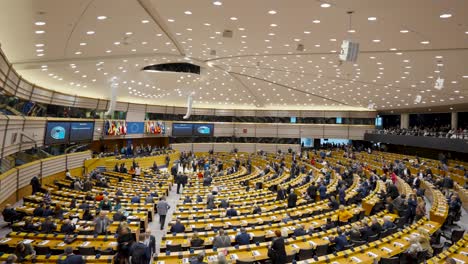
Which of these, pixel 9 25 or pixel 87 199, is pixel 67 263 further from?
pixel 87 199

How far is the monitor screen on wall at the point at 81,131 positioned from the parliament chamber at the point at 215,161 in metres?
0.16

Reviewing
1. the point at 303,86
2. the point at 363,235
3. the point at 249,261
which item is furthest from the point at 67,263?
the point at 303,86

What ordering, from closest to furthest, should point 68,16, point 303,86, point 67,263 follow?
1. point 67,263
2. point 68,16
3. point 303,86

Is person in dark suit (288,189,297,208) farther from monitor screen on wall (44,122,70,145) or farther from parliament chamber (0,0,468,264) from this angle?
monitor screen on wall (44,122,70,145)

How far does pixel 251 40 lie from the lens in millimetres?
13508

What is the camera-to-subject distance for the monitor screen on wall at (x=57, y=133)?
22.0 m

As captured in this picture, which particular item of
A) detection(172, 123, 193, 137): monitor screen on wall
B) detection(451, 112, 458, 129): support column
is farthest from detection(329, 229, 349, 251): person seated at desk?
detection(172, 123, 193, 137): monitor screen on wall

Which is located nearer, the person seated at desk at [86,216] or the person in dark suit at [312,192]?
the person seated at desk at [86,216]

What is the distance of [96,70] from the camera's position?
64.8 feet

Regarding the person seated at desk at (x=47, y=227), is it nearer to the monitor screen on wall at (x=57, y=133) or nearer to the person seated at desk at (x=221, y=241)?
the person seated at desk at (x=221, y=241)

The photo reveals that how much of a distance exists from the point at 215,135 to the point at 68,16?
117 feet

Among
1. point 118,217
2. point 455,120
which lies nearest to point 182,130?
point 455,120

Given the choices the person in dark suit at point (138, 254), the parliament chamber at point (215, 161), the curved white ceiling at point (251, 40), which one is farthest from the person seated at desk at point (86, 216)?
the curved white ceiling at point (251, 40)

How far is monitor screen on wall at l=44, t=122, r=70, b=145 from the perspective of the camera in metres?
22.0
